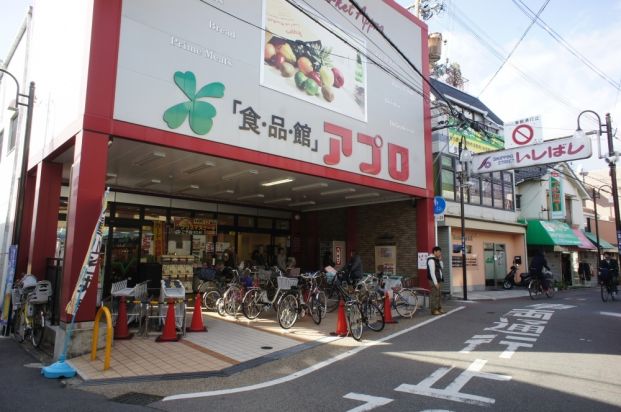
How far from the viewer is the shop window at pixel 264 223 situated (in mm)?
18464

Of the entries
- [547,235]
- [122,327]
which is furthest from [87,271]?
[547,235]

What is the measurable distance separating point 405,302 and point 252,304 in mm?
4490

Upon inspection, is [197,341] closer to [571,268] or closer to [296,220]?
[296,220]

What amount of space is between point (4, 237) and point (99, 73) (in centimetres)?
914

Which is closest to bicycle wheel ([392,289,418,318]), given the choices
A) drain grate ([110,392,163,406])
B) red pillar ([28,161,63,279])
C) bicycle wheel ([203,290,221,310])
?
bicycle wheel ([203,290,221,310])

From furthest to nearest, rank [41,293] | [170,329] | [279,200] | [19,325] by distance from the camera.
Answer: [279,200] → [19,325] → [41,293] → [170,329]

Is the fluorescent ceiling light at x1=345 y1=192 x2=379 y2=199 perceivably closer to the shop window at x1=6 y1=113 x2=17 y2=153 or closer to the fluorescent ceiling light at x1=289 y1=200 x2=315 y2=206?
the fluorescent ceiling light at x1=289 y1=200 x2=315 y2=206

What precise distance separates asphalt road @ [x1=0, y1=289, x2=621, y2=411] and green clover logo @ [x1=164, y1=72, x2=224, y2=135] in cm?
514

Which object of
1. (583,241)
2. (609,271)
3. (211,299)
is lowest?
(211,299)

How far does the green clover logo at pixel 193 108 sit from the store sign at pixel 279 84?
0.02 m

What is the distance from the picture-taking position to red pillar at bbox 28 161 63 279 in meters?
A: 10.1

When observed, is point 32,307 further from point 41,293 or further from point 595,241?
point 595,241

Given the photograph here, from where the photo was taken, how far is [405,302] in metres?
11.9

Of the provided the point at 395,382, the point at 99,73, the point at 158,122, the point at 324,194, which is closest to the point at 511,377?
the point at 395,382
